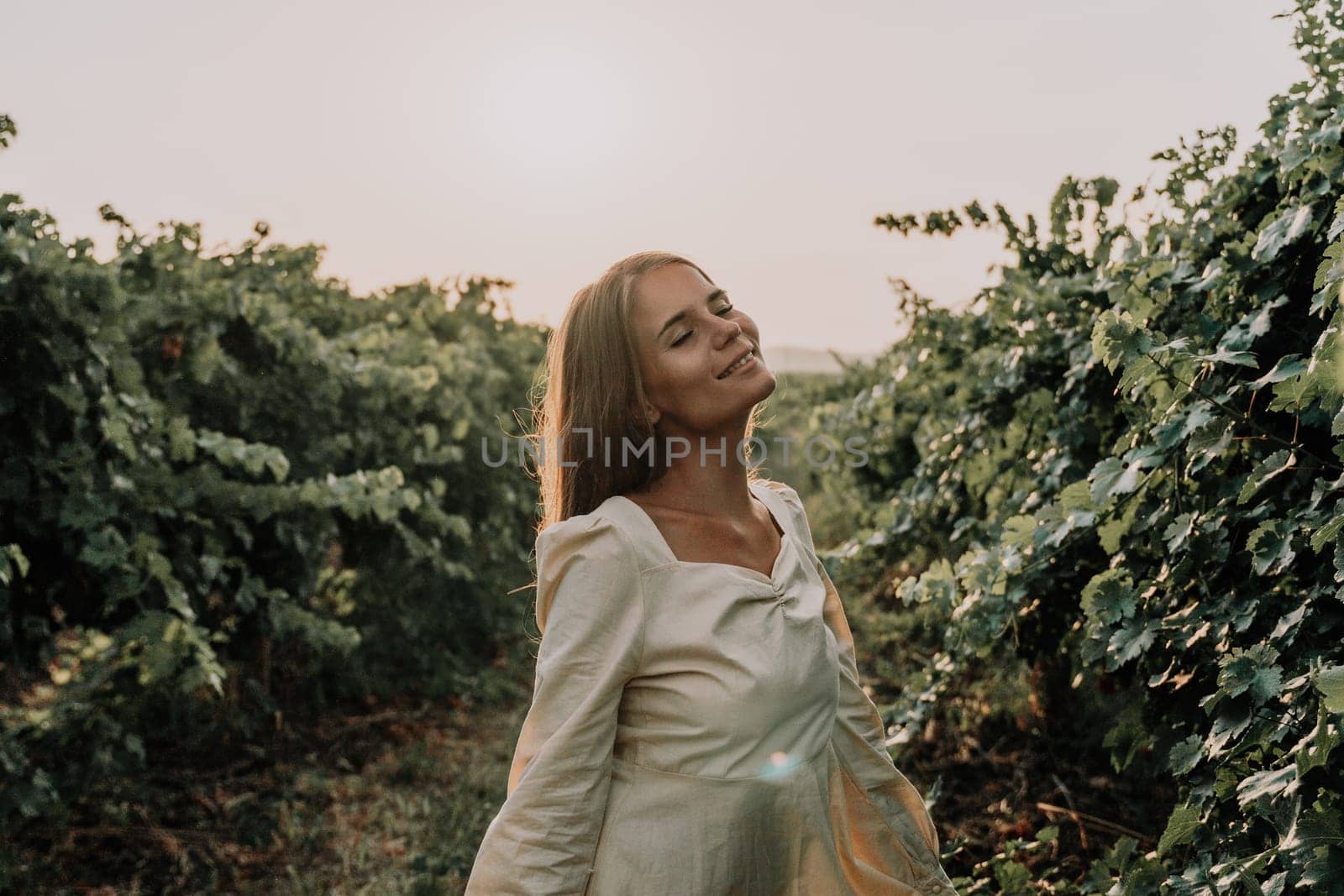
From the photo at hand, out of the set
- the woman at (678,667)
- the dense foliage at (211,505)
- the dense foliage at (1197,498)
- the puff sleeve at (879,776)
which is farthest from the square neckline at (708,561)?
the dense foliage at (211,505)

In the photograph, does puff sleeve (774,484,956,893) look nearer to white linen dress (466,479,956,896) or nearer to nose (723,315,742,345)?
white linen dress (466,479,956,896)

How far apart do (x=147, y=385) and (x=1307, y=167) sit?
13.2ft

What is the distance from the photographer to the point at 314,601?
5.57 m

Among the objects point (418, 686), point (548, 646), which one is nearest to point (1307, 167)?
point (548, 646)

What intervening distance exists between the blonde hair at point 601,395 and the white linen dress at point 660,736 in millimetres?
145

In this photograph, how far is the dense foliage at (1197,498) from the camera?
59.8 inches

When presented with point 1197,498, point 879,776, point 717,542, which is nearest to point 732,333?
point 717,542

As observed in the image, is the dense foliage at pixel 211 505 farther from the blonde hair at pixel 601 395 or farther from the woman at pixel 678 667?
the woman at pixel 678 667

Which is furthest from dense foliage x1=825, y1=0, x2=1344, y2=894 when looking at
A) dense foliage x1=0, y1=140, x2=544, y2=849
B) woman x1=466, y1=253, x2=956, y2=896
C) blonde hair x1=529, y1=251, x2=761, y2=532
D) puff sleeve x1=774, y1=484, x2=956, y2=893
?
dense foliage x1=0, y1=140, x2=544, y2=849

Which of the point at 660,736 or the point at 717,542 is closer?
the point at 660,736

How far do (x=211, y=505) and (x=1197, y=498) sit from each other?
11.2 ft

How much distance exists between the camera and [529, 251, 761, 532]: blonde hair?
1773mm

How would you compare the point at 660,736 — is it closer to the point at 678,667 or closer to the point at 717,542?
the point at 678,667

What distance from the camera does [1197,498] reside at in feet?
6.47
